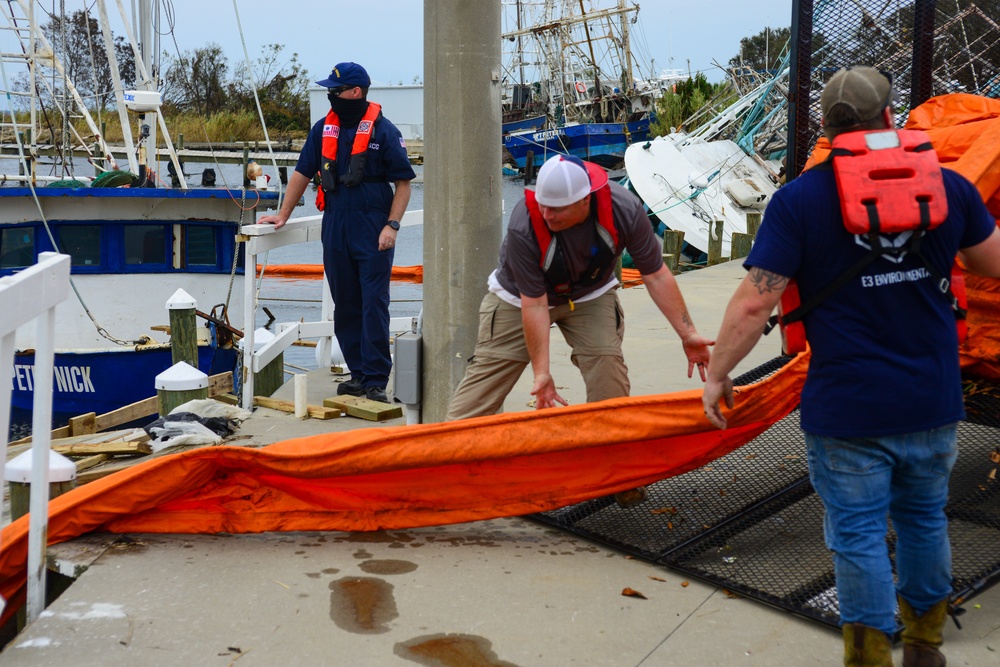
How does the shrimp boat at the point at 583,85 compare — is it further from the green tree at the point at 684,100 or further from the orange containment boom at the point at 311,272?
the orange containment boom at the point at 311,272

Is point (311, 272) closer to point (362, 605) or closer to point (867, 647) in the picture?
point (362, 605)

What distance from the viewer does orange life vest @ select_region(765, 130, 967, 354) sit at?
291cm

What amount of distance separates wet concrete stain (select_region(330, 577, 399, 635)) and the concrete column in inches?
72.7

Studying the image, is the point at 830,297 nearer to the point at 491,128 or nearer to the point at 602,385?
the point at 602,385

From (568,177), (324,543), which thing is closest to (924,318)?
(568,177)

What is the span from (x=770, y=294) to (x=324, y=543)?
219cm

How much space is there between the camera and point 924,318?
299 centimetres

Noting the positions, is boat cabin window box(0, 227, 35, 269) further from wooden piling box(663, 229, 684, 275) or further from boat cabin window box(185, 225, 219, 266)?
wooden piling box(663, 229, 684, 275)

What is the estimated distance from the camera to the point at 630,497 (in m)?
4.63

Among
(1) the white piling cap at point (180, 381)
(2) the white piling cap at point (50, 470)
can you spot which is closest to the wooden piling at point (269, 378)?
(1) the white piling cap at point (180, 381)

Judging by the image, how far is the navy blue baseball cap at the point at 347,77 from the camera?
6820 millimetres

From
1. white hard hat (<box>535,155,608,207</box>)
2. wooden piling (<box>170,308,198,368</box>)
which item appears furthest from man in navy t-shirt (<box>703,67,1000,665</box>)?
wooden piling (<box>170,308,198,368</box>)

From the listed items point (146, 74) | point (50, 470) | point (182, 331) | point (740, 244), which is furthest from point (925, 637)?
point (740, 244)

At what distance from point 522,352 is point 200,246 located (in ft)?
28.7
